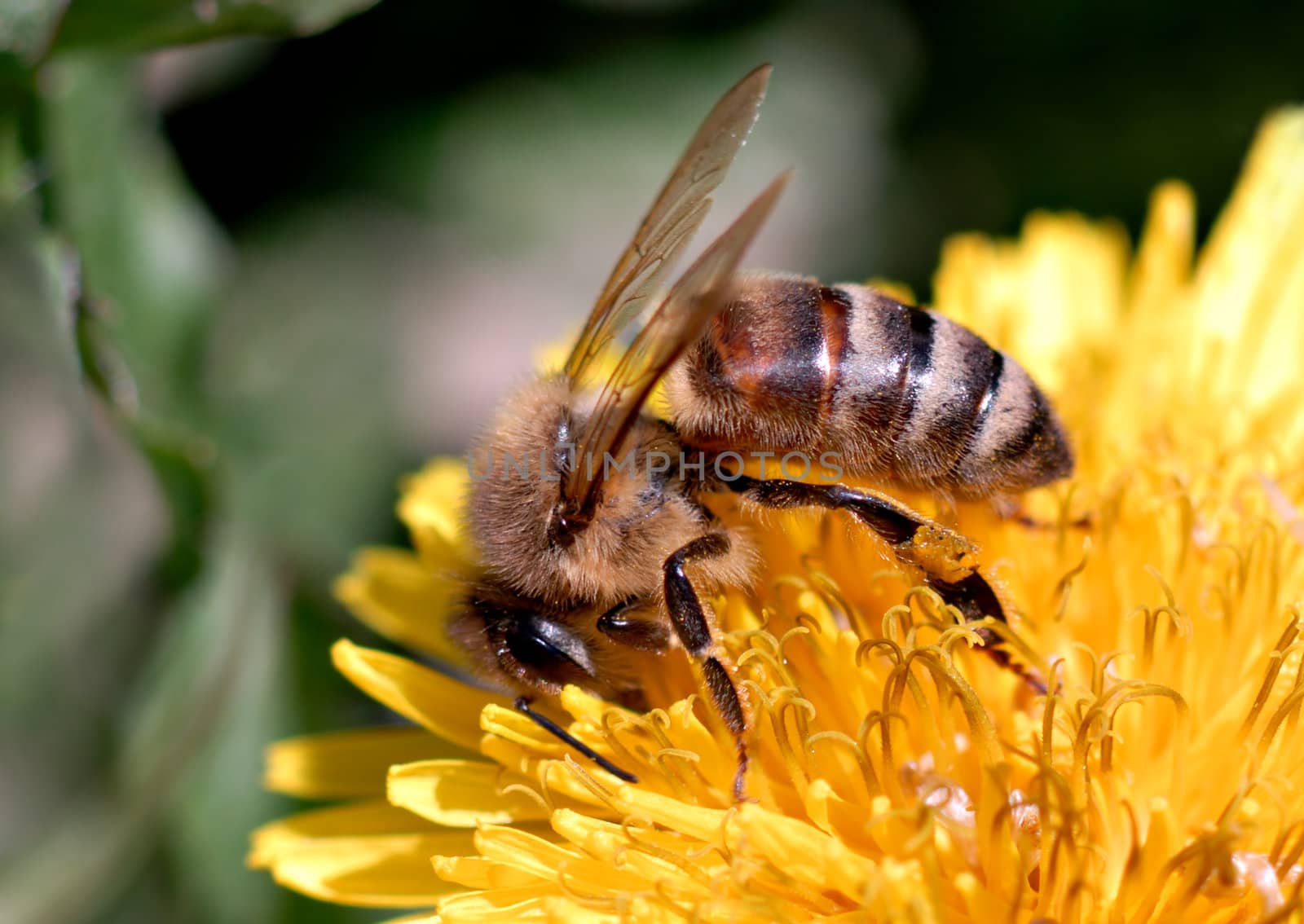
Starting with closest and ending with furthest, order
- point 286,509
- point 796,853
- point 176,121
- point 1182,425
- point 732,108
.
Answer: point 796,853 < point 732,108 < point 1182,425 < point 286,509 < point 176,121

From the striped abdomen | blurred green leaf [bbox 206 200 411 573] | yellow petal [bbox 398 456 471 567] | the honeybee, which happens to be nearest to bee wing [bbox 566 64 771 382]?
the honeybee

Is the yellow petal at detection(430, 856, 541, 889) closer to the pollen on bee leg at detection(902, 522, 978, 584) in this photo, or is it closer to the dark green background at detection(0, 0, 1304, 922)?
the pollen on bee leg at detection(902, 522, 978, 584)

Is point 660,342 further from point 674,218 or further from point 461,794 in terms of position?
point 461,794

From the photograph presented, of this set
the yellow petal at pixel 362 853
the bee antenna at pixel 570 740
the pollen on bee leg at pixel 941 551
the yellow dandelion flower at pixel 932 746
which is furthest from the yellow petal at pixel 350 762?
the pollen on bee leg at pixel 941 551

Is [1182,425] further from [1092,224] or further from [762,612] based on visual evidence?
[1092,224]

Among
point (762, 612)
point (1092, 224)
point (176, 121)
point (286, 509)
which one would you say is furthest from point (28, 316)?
point (1092, 224)

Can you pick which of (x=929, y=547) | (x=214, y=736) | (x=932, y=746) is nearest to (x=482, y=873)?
(x=932, y=746)
